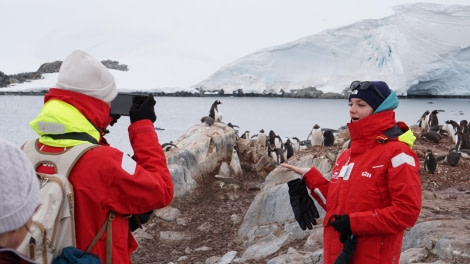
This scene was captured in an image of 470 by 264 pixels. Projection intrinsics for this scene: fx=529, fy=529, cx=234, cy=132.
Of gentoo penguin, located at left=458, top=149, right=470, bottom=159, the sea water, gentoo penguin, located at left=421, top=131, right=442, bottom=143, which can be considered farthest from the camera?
the sea water

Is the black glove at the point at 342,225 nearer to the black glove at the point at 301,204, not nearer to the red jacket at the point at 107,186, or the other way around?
the black glove at the point at 301,204

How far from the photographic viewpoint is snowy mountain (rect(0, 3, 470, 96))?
35156mm

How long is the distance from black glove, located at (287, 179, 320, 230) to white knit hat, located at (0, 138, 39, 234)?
195cm

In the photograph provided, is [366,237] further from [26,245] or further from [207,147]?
[207,147]

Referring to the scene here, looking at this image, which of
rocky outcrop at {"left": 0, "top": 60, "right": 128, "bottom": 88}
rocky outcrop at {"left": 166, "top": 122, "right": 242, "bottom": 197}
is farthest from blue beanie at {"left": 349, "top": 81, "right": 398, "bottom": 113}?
rocky outcrop at {"left": 0, "top": 60, "right": 128, "bottom": 88}

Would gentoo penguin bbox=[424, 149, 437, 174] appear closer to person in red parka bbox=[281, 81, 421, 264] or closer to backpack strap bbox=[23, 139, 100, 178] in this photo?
person in red parka bbox=[281, 81, 421, 264]

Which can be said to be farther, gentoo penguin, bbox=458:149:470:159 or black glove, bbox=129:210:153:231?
gentoo penguin, bbox=458:149:470:159

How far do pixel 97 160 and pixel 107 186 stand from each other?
0.10 m

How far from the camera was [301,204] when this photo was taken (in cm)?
301

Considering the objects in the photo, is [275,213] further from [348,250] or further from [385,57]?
[385,57]

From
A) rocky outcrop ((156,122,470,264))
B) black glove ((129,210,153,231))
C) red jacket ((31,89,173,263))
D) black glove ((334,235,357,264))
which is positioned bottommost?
rocky outcrop ((156,122,470,264))

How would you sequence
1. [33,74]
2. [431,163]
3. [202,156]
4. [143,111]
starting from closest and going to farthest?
[143,111], [431,163], [202,156], [33,74]

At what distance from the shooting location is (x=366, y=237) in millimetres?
2516

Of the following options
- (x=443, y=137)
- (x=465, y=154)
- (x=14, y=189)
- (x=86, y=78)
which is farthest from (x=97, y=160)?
(x=443, y=137)
